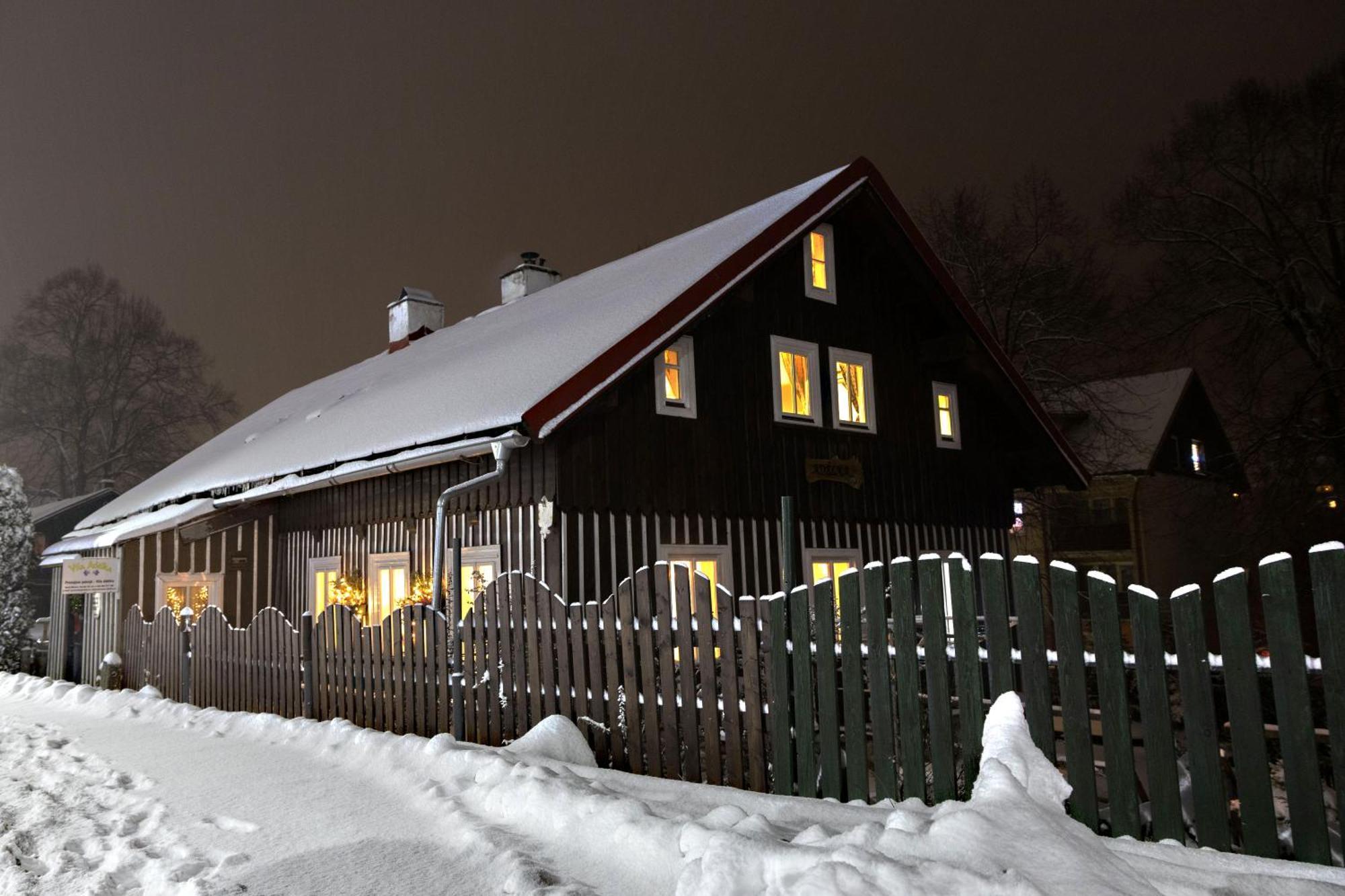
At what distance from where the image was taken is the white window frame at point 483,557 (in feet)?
38.2

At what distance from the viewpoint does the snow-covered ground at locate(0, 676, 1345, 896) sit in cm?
378

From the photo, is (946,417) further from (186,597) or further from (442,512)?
(186,597)

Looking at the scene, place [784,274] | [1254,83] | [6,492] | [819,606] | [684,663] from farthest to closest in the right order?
[1254,83] → [6,492] → [784,274] → [684,663] → [819,606]

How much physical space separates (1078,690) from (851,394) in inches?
400

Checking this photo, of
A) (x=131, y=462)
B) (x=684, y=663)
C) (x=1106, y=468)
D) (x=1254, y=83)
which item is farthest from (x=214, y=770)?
(x=131, y=462)

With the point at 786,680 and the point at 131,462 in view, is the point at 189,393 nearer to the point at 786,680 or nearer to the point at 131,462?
the point at 131,462

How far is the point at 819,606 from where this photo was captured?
6273mm

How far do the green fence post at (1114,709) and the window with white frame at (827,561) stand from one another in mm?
8483

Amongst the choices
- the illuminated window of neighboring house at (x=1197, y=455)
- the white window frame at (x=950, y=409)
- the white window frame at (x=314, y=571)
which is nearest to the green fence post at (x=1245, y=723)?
the white window frame at (x=950, y=409)

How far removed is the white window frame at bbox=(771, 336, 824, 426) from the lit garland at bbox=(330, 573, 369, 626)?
6594 millimetres

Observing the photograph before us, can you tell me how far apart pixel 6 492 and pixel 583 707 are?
1797 centimetres

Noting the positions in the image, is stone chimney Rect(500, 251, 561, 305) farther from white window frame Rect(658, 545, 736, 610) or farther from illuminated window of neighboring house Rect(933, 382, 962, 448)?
white window frame Rect(658, 545, 736, 610)

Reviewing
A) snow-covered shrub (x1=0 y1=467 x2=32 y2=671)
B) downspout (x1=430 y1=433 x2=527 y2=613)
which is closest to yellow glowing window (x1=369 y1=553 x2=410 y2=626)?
downspout (x1=430 y1=433 x2=527 y2=613)

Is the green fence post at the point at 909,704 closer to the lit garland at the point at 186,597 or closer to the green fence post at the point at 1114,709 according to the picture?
the green fence post at the point at 1114,709
